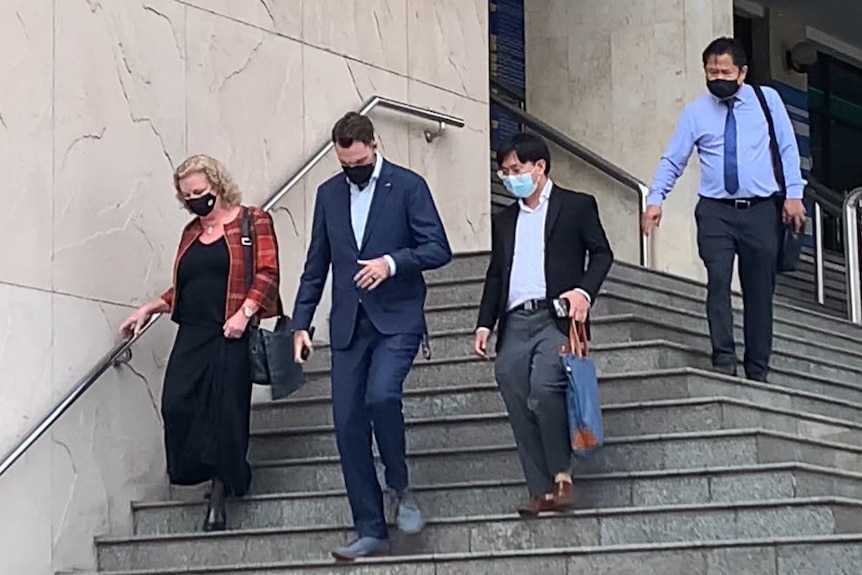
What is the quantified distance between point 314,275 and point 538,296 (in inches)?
36.4

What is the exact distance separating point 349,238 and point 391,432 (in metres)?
0.82

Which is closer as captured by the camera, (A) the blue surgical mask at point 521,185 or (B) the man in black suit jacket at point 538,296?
(B) the man in black suit jacket at point 538,296

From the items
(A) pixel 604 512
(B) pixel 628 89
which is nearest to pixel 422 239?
(A) pixel 604 512

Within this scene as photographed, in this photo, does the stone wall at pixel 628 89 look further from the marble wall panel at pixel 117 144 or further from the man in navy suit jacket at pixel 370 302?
the man in navy suit jacket at pixel 370 302

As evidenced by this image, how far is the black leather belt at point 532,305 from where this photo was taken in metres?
7.75

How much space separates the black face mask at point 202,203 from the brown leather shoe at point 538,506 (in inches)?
78.9

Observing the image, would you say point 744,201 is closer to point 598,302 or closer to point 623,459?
point 598,302

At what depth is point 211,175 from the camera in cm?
854

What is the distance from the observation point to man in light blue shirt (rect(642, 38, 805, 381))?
883cm

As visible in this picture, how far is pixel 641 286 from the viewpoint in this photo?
1030 cm

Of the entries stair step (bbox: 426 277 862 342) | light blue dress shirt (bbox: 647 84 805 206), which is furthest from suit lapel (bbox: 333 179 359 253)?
stair step (bbox: 426 277 862 342)

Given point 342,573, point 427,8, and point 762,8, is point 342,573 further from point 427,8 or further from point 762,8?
point 762,8

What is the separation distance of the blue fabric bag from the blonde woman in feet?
5.16

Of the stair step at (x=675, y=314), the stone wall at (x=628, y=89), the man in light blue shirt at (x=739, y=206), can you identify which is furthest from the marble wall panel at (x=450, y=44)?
the man in light blue shirt at (x=739, y=206)
